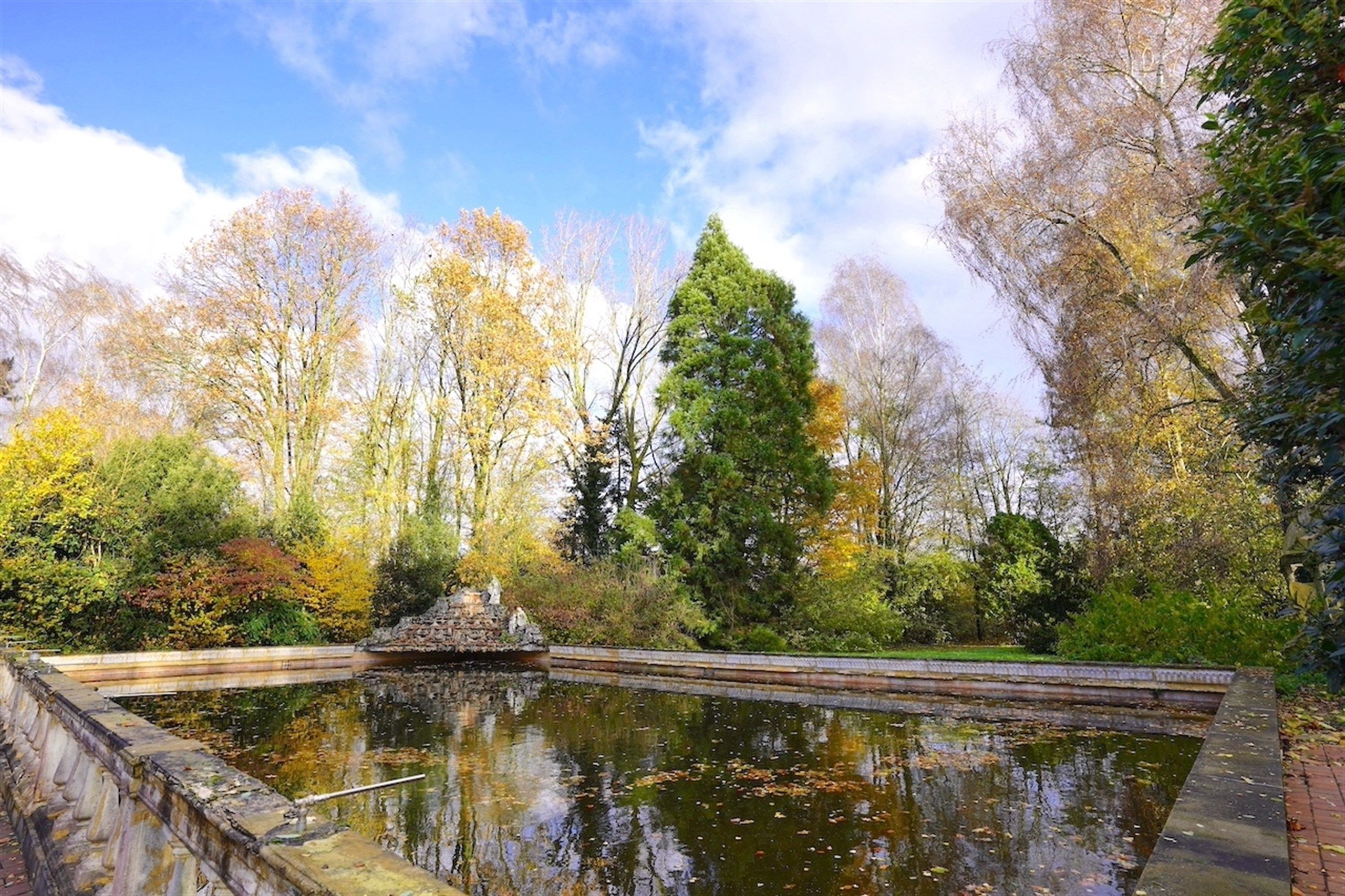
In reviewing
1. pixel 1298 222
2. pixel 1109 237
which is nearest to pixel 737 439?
pixel 1109 237

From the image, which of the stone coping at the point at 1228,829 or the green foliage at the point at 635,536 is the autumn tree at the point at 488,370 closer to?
the green foliage at the point at 635,536

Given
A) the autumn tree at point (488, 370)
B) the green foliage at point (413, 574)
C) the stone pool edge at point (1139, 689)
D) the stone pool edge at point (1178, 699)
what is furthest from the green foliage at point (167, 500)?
the stone pool edge at point (1178, 699)

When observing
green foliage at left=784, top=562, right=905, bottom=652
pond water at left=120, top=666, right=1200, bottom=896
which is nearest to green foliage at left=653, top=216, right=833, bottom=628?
green foliage at left=784, top=562, right=905, bottom=652

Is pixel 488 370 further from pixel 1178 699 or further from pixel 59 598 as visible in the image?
pixel 1178 699

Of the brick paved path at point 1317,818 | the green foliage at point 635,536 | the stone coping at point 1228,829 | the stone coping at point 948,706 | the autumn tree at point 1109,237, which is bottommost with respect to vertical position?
the stone coping at point 948,706

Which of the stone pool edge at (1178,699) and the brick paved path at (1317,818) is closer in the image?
the stone pool edge at (1178,699)

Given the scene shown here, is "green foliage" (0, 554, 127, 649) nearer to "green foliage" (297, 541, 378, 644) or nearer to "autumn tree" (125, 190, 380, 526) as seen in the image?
"green foliage" (297, 541, 378, 644)

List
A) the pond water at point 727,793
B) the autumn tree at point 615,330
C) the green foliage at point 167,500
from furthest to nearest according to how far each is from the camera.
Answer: the autumn tree at point 615,330, the green foliage at point 167,500, the pond water at point 727,793

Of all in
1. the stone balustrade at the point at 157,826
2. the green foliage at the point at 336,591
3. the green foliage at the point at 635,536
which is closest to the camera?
the stone balustrade at the point at 157,826

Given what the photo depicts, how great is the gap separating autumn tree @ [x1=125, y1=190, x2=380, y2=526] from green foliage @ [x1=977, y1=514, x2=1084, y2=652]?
1833cm

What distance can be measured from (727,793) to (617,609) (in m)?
12.1

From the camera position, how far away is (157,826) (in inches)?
107

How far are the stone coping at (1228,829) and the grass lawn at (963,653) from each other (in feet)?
27.0

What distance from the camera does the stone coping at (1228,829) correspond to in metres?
2.43
